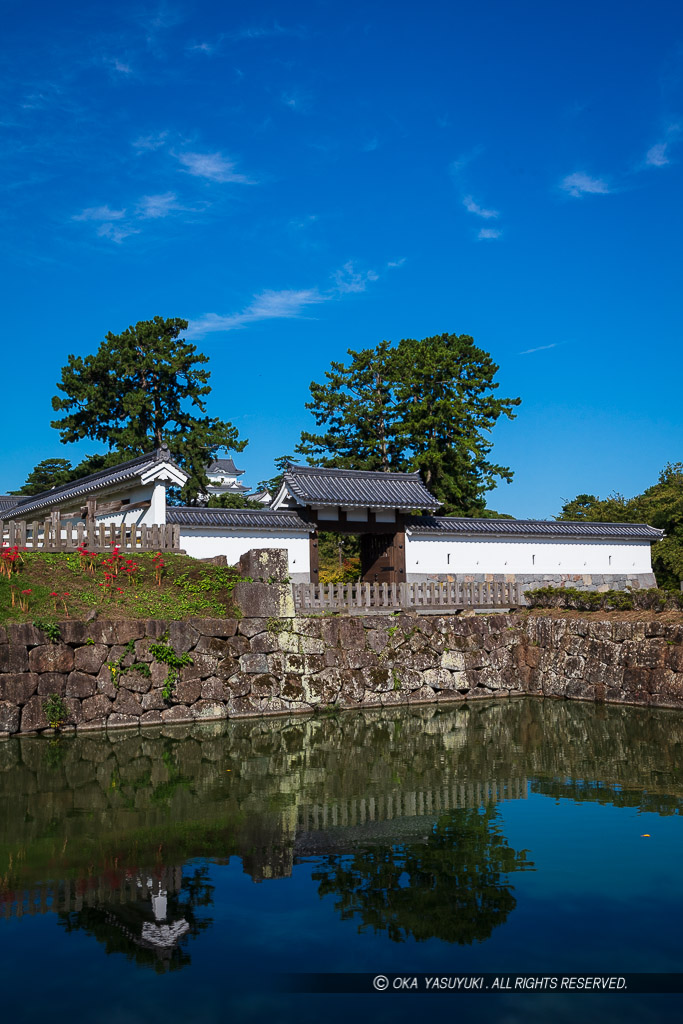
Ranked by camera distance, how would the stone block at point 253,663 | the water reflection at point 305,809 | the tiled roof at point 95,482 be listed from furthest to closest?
the tiled roof at point 95,482, the stone block at point 253,663, the water reflection at point 305,809

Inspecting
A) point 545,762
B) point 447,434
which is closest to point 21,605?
point 545,762

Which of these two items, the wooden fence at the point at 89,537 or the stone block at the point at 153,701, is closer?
the stone block at the point at 153,701

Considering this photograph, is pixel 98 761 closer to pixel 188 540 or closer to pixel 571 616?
pixel 571 616

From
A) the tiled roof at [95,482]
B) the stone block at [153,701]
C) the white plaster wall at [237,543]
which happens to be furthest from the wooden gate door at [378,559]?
the stone block at [153,701]

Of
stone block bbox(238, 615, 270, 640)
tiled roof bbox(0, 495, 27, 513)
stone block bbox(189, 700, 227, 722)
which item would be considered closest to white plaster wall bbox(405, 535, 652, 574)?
stone block bbox(238, 615, 270, 640)

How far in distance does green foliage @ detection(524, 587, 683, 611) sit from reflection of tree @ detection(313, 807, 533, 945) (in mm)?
11611

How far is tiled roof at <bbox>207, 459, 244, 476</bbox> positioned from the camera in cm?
9650

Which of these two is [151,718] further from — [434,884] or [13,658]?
→ [434,884]

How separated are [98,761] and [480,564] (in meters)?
20.6

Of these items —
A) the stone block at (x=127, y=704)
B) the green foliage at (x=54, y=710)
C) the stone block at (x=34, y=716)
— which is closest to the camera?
the stone block at (x=34, y=716)

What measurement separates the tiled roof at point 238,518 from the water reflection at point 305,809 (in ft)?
38.0

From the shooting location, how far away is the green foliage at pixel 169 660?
643 inches

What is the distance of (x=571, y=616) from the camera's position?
2102cm

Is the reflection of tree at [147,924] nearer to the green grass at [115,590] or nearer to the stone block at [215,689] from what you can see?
the stone block at [215,689]
